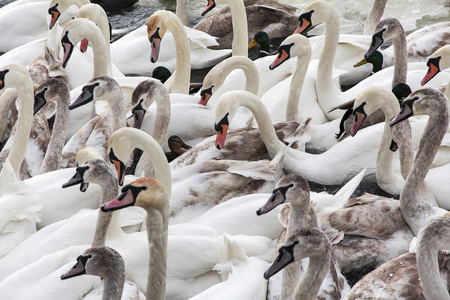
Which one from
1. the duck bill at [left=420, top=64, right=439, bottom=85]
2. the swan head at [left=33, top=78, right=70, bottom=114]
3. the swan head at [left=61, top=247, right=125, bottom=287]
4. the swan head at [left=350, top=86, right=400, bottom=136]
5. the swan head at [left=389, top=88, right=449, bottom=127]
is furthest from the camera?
the duck bill at [left=420, top=64, right=439, bottom=85]

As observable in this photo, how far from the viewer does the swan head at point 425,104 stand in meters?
5.79

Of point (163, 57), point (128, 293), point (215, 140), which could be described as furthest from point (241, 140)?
point (163, 57)

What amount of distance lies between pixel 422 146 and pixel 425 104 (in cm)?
35

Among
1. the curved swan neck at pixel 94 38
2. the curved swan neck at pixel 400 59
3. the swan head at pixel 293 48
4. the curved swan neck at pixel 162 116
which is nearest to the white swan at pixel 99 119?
the curved swan neck at pixel 162 116

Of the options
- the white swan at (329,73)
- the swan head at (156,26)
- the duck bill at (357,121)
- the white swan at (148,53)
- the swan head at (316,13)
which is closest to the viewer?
the duck bill at (357,121)

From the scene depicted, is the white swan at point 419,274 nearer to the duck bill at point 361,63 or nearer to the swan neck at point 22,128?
the swan neck at point 22,128

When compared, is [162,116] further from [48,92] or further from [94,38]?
[94,38]

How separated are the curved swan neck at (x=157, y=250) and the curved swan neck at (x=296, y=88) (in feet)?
9.99

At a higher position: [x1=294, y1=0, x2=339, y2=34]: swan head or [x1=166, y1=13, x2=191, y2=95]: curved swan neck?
[x1=294, y1=0, x2=339, y2=34]: swan head

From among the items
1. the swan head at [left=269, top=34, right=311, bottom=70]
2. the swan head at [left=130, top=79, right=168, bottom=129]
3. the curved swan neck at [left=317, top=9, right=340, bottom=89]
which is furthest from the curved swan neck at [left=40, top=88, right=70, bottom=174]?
the curved swan neck at [left=317, top=9, right=340, bottom=89]

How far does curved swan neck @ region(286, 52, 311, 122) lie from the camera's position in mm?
7508

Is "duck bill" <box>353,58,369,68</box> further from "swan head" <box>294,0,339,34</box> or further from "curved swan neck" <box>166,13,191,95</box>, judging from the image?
"curved swan neck" <box>166,13,191,95</box>

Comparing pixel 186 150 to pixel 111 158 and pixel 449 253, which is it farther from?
pixel 449 253

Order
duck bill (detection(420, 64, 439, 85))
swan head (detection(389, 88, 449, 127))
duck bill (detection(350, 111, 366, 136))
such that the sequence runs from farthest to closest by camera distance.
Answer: duck bill (detection(420, 64, 439, 85)), duck bill (detection(350, 111, 366, 136)), swan head (detection(389, 88, 449, 127))
